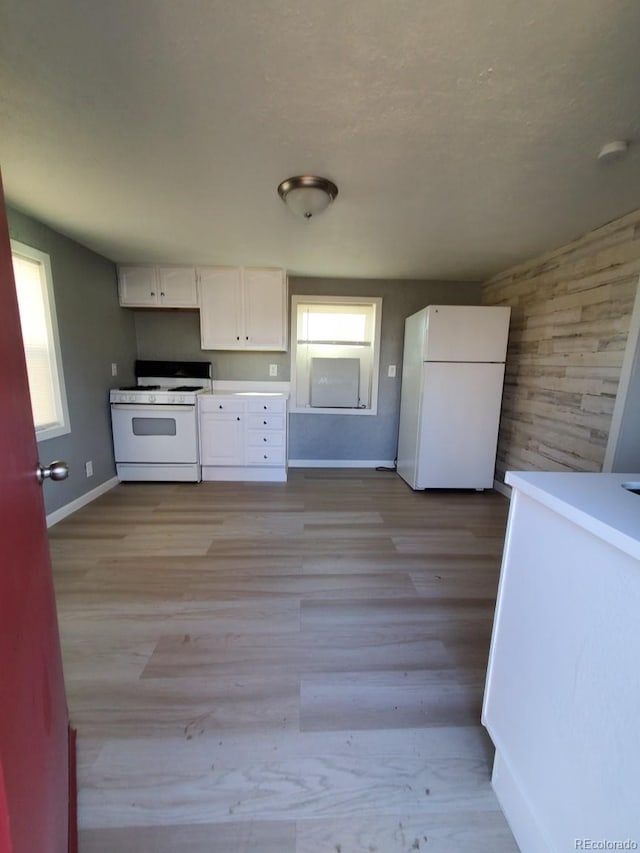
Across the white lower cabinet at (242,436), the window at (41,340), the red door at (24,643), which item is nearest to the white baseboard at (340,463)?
the white lower cabinet at (242,436)

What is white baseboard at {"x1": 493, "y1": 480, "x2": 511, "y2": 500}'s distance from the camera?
124 inches

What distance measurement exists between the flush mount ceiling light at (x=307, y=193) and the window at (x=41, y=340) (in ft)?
6.03

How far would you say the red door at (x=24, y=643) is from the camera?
53cm

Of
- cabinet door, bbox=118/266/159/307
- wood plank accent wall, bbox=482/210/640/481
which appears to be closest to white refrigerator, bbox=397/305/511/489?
wood plank accent wall, bbox=482/210/640/481

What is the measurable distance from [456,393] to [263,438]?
1.94 meters

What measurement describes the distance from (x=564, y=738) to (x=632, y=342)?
7.27 feet

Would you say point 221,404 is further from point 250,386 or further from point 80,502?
point 80,502

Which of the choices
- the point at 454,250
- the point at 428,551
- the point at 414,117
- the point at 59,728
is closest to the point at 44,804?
the point at 59,728

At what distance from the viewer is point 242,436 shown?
11.3ft

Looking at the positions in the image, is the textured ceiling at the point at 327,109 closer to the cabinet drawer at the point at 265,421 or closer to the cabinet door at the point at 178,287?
the cabinet door at the point at 178,287

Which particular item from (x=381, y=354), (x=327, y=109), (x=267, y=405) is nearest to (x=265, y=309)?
(x=267, y=405)

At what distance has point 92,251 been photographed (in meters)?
2.96

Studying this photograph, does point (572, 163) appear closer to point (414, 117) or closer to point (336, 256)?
point (414, 117)

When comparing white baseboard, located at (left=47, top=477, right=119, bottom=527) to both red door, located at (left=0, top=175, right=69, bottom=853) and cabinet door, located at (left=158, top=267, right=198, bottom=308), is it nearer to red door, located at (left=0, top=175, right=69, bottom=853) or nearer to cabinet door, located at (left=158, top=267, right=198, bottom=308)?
cabinet door, located at (left=158, top=267, right=198, bottom=308)
